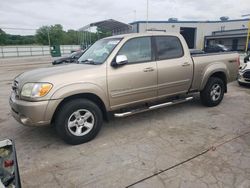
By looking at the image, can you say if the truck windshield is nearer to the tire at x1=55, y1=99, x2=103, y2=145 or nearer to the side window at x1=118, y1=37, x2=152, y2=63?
the side window at x1=118, y1=37, x2=152, y2=63

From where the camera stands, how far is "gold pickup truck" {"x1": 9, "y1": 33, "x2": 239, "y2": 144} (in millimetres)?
3529

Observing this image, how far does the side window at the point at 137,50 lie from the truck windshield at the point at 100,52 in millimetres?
218

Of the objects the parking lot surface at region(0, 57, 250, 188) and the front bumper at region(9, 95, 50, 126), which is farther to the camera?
the front bumper at region(9, 95, 50, 126)

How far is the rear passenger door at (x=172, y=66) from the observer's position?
4676mm

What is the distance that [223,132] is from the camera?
424 cm

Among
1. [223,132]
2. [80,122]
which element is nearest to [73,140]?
[80,122]

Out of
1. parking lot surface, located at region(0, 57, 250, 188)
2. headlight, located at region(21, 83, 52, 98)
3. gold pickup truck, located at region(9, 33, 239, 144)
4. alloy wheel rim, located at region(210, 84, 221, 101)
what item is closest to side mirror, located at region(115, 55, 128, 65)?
gold pickup truck, located at region(9, 33, 239, 144)

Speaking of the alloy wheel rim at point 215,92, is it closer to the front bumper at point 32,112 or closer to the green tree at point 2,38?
the front bumper at point 32,112

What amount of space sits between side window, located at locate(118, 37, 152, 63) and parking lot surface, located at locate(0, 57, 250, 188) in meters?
1.40

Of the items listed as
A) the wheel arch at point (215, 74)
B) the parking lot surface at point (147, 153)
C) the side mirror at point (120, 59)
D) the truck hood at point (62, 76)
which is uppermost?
the side mirror at point (120, 59)

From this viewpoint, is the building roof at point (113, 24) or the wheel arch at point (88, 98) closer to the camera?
the wheel arch at point (88, 98)

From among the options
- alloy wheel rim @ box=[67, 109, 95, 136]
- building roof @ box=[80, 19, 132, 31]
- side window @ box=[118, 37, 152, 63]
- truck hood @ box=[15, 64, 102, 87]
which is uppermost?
building roof @ box=[80, 19, 132, 31]

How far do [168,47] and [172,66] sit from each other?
459 millimetres

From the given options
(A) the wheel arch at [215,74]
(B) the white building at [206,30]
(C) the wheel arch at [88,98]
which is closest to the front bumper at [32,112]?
(C) the wheel arch at [88,98]
